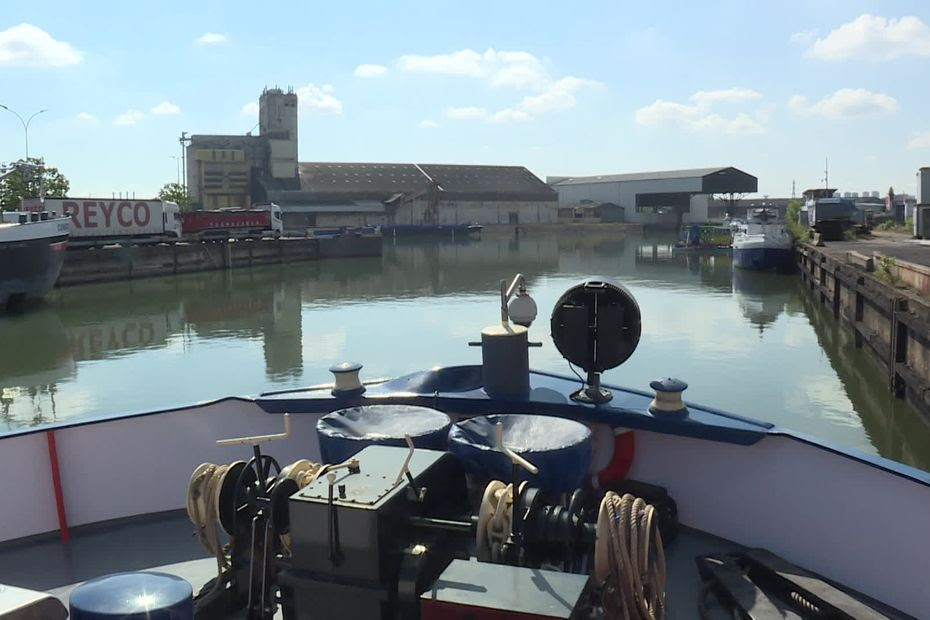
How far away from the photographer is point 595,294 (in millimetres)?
5691

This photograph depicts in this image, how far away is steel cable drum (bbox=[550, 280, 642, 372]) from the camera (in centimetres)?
564

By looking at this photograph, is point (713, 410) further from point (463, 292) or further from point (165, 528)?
point (463, 292)

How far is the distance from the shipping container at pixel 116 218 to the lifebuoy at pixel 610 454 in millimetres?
48048

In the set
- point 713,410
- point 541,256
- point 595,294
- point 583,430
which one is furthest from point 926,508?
point 541,256

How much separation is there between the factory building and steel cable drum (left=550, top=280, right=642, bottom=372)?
91.3m

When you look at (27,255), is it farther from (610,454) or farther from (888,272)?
(610,454)

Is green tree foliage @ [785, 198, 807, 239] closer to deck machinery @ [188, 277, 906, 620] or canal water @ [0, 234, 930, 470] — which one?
canal water @ [0, 234, 930, 470]

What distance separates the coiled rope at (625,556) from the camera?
3449 mm

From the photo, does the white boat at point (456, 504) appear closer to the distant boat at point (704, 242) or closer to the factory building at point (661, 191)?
the distant boat at point (704, 242)

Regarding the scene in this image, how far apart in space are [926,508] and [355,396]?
3.68m

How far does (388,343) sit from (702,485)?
20.1 meters

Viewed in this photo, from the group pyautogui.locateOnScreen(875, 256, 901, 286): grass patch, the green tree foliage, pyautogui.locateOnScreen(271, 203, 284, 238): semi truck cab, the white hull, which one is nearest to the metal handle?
the white hull

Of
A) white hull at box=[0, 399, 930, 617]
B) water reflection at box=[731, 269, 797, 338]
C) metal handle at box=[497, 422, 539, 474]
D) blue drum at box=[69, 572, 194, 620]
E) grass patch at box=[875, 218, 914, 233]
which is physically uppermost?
grass patch at box=[875, 218, 914, 233]

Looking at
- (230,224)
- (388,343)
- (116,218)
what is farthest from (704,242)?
(388,343)
